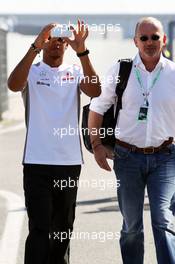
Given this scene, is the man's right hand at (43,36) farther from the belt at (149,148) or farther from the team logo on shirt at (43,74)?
the belt at (149,148)

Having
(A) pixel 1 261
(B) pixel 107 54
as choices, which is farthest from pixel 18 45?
(A) pixel 1 261

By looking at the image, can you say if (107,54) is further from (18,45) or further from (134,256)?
(134,256)

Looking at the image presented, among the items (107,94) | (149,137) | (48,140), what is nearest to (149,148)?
(149,137)

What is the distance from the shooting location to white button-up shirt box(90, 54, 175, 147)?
15.2 ft

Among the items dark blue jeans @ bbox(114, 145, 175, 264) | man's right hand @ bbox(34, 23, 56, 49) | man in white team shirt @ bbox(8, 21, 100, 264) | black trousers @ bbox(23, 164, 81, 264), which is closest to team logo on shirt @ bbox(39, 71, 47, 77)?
man in white team shirt @ bbox(8, 21, 100, 264)

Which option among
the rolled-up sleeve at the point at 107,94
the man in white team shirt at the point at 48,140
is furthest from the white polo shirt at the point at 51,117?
the rolled-up sleeve at the point at 107,94

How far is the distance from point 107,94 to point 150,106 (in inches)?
13.2

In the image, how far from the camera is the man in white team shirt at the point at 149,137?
4617mm

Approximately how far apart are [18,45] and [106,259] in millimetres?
27933

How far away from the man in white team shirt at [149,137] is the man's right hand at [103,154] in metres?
0.06

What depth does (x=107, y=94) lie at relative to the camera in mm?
4793

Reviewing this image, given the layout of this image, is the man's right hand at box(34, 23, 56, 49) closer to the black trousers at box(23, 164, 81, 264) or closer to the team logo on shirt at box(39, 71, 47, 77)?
the team logo on shirt at box(39, 71, 47, 77)

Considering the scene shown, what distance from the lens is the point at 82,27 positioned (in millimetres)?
4422

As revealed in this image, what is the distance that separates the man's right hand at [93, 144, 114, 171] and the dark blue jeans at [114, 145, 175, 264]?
6 centimetres
